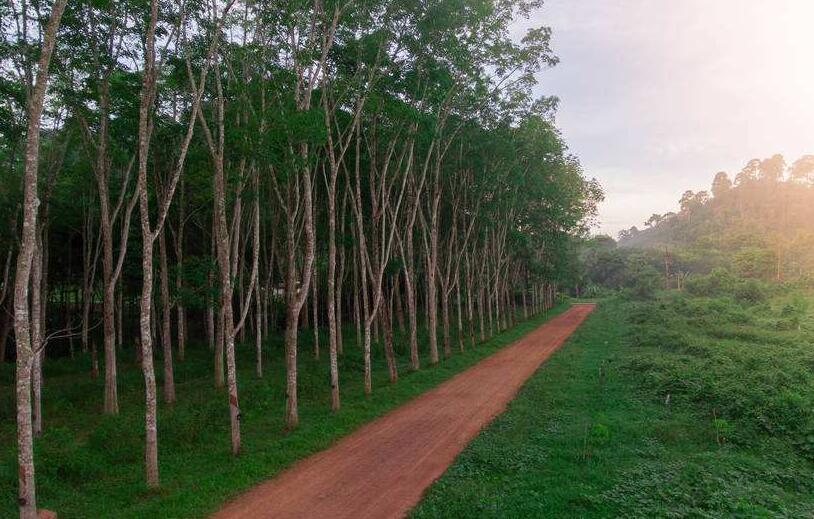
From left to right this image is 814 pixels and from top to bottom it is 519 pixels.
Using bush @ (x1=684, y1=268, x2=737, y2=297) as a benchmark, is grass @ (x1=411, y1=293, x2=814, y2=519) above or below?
below

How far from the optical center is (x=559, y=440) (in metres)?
12.5

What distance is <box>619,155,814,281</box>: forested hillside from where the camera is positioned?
6212 centimetres

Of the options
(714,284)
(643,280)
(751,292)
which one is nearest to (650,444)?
(751,292)

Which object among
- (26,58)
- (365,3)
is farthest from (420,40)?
(26,58)

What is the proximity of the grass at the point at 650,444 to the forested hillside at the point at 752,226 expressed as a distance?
4635cm

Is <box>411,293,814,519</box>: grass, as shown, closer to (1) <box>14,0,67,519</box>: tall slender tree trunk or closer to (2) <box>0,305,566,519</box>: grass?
(2) <box>0,305,566,519</box>: grass

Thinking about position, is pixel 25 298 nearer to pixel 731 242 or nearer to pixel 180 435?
pixel 180 435

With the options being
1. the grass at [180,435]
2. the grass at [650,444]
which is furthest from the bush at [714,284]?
the grass at [180,435]

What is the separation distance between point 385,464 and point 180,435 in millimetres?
5564

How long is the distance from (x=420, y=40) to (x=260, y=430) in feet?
45.2

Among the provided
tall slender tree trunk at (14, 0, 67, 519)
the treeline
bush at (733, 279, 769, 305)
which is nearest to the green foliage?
bush at (733, 279, 769, 305)

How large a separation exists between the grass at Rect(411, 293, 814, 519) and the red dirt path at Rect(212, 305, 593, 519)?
1.84 feet

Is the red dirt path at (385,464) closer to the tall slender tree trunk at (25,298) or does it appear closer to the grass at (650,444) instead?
the grass at (650,444)

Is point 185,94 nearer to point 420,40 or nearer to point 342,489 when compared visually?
point 420,40
